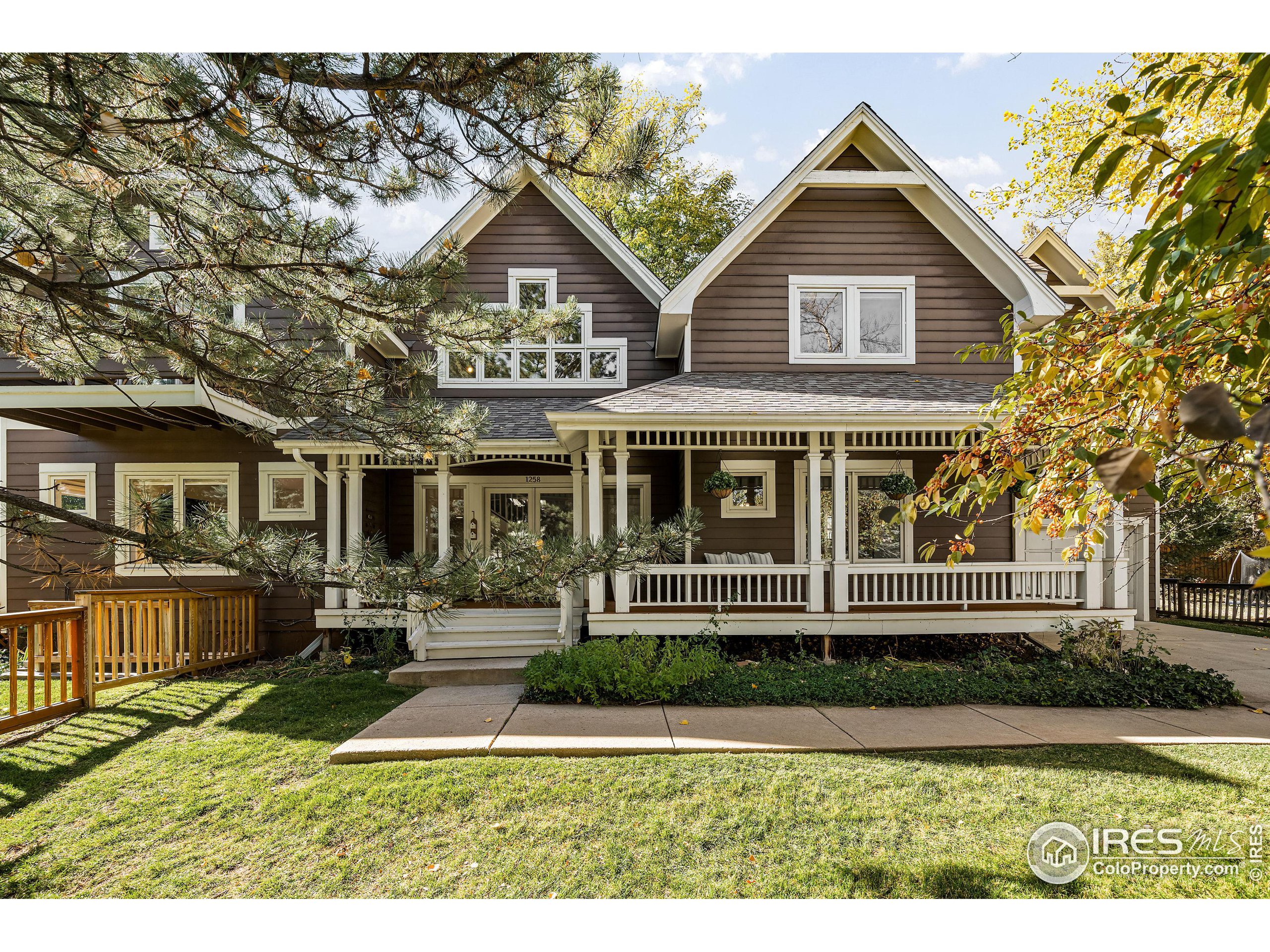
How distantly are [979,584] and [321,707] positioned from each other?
28.6 feet

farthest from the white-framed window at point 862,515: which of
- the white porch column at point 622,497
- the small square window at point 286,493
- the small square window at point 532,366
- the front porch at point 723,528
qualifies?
the small square window at point 286,493

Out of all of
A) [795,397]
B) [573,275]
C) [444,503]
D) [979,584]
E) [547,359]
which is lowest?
[979,584]

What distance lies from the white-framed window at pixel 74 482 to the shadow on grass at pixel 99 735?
4.35m

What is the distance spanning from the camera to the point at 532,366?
1071cm

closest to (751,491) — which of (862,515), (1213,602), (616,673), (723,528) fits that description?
(723,528)

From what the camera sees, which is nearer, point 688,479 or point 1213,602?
point 688,479

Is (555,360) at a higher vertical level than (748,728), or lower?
higher

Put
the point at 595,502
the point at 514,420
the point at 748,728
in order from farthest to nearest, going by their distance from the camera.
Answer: the point at 514,420 → the point at 595,502 → the point at 748,728

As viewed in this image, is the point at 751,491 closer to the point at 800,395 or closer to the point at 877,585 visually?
the point at 800,395

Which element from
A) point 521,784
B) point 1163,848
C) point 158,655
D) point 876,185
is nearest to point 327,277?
point 521,784

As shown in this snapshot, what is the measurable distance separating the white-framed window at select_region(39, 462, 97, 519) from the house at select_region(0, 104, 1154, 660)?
40mm

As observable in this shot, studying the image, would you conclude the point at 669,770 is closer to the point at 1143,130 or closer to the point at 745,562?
the point at 1143,130

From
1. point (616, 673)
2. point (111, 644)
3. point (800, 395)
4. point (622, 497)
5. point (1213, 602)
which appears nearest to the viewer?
point (616, 673)

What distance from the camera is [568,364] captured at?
10.7 m
